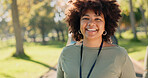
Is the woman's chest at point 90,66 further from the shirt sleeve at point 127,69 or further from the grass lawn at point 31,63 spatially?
the grass lawn at point 31,63

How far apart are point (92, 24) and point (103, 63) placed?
1.36ft

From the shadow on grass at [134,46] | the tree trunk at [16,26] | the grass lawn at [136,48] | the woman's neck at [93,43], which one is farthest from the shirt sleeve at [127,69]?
the shadow on grass at [134,46]

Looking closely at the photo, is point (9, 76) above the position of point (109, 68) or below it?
below

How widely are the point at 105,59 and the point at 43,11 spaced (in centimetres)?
3311

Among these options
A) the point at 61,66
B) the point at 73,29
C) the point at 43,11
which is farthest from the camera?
the point at 43,11

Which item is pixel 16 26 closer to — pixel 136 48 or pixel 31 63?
pixel 31 63

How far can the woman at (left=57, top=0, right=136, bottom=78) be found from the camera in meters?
1.99

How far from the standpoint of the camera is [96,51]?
210 centimetres

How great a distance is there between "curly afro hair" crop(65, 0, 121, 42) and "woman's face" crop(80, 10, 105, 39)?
0.05 m

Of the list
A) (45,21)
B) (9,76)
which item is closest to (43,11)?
(45,21)

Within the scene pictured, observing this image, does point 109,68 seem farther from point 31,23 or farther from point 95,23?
point 31,23

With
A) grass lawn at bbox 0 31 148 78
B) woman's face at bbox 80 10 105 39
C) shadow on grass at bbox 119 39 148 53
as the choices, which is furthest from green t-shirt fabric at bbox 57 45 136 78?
shadow on grass at bbox 119 39 148 53

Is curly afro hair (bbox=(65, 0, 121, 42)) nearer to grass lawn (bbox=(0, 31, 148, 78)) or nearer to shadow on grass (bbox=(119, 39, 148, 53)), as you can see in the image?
grass lawn (bbox=(0, 31, 148, 78))

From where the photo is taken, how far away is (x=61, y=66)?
228 cm
